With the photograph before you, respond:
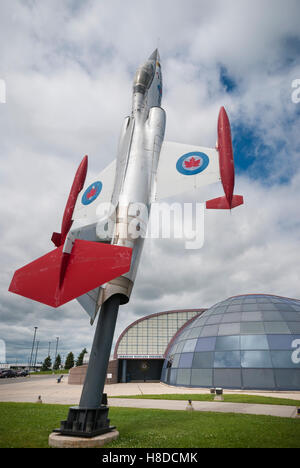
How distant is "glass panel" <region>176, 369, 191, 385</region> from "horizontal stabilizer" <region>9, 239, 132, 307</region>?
2125 cm

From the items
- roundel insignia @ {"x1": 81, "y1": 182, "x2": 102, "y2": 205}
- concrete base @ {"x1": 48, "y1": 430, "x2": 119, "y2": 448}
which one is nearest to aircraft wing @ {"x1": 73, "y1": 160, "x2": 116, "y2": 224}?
roundel insignia @ {"x1": 81, "y1": 182, "x2": 102, "y2": 205}

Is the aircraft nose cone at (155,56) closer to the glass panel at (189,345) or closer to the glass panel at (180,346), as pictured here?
the glass panel at (189,345)

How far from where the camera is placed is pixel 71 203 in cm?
1039

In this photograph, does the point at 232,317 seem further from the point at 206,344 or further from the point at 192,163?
the point at 192,163

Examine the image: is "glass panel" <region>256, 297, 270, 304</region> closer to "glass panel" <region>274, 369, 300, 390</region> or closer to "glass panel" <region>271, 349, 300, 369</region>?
"glass panel" <region>271, 349, 300, 369</region>

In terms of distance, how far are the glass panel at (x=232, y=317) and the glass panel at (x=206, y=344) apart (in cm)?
216

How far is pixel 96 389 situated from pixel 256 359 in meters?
18.1

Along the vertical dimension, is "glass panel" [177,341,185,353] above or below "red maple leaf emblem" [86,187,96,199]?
below

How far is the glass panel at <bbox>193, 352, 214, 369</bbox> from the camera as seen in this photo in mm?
23938

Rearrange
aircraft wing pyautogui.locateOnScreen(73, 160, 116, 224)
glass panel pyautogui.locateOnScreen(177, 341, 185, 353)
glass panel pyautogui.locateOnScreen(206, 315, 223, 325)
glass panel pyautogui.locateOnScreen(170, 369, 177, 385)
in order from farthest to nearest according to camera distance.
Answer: glass panel pyautogui.locateOnScreen(177, 341, 185, 353) < glass panel pyautogui.locateOnScreen(206, 315, 223, 325) < glass panel pyautogui.locateOnScreen(170, 369, 177, 385) < aircraft wing pyautogui.locateOnScreen(73, 160, 116, 224)

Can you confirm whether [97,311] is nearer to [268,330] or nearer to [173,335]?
[268,330]

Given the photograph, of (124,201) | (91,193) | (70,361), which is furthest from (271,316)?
(70,361)

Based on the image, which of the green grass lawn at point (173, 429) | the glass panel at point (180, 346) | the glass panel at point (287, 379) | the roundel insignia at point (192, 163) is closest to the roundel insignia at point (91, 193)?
the roundel insignia at point (192, 163)

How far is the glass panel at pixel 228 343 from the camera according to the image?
2369cm
